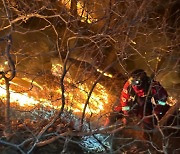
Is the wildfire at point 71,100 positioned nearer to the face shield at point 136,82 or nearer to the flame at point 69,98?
the flame at point 69,98

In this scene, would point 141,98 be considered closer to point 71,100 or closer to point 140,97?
point 140,97

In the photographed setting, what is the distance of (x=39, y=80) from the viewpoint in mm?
8891

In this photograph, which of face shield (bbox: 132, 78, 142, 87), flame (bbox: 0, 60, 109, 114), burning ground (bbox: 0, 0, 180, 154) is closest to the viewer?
burning ground (bbox: 0, 0, 180, 154)

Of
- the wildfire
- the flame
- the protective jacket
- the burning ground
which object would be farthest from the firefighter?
the wildfire

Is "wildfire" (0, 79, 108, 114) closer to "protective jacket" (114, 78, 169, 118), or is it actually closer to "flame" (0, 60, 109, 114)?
"flame" (0, 60, 109, 114)

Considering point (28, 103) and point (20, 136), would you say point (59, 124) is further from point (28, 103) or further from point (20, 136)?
point (28, 103)

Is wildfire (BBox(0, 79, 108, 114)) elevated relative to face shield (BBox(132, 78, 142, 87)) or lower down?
elevated

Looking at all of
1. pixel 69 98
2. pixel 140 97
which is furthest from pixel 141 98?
pixel 69 98

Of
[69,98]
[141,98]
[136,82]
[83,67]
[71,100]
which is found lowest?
[141,98]

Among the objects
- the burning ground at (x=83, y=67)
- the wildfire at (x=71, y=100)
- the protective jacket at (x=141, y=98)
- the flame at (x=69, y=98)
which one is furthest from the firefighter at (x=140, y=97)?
the wildfire at (x=71, y=100)

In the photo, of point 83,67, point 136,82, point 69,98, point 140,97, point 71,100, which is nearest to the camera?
point 136,82

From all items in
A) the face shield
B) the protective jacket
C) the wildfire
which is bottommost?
the protective jacket

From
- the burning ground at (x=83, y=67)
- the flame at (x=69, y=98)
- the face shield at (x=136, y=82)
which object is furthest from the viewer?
the flame at (x=69, y=98)

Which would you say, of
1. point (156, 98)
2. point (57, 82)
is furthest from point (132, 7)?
point (57, 82)
